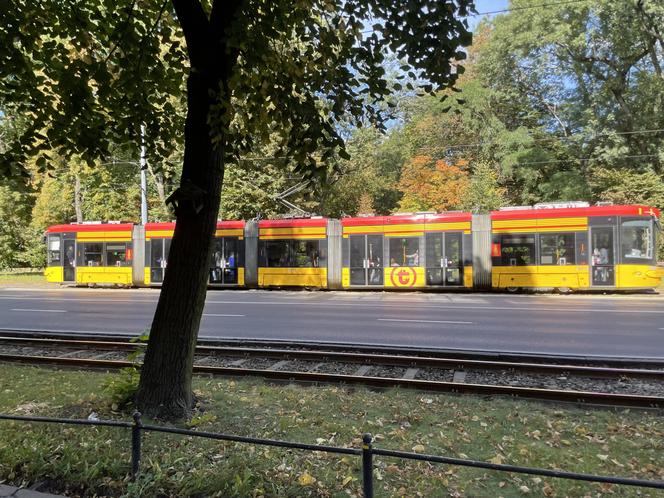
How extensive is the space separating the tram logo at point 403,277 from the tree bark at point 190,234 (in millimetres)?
18271

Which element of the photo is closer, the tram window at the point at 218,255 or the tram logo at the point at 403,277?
the tram logo at the point at 403,277

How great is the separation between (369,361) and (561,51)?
29.3 m

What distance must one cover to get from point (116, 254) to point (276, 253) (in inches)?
358

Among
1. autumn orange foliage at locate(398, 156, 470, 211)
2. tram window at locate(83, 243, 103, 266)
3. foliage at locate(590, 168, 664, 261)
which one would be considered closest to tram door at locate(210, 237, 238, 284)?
tram window at locate(83, 243, 103, 266)

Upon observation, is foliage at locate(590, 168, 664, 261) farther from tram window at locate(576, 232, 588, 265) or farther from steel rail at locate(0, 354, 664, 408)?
steel rail at locate(0, 354, 664, 408)

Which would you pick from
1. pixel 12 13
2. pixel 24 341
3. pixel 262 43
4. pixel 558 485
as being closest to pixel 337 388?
pixel 558 485

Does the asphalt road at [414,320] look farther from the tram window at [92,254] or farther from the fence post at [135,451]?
the fence post at [135,451]

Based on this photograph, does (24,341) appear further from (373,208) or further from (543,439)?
(373,208)

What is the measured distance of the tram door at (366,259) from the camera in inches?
912

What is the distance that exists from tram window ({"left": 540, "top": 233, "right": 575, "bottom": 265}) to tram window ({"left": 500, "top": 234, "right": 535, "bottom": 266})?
1.36ft

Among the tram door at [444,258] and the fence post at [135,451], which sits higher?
the tram door at [444,258]

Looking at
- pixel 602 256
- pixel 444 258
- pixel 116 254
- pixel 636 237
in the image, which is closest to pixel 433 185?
pixel 444 258

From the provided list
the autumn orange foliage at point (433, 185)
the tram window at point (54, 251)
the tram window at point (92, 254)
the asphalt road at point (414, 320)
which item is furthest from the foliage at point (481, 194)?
the tram window at point (54, 251)

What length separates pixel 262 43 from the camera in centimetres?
538
